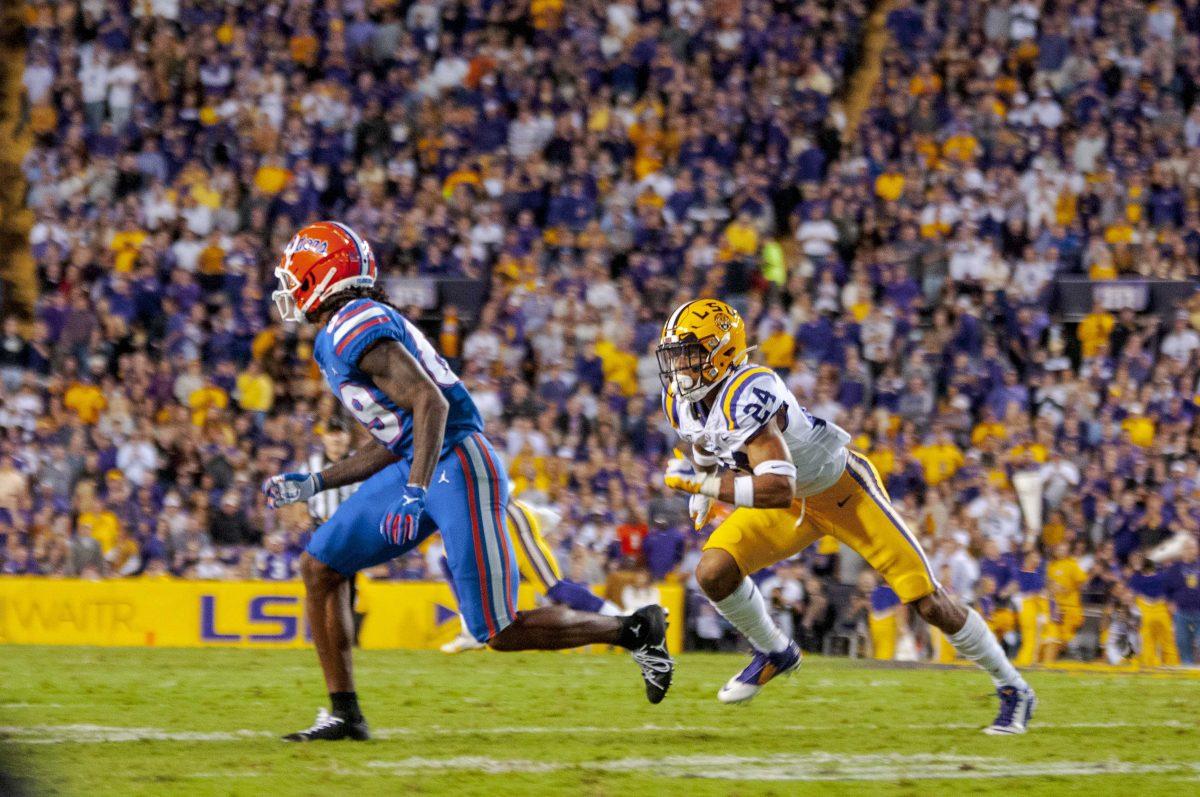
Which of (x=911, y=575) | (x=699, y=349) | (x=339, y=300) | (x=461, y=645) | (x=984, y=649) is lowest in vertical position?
(x=461, y=645)

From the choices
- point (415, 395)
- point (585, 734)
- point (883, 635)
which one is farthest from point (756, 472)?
point (883, 635)

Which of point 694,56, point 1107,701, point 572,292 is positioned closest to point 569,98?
point 694,56

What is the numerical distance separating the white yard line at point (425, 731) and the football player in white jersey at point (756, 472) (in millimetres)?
434

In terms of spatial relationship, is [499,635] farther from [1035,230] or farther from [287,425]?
[1035,230]

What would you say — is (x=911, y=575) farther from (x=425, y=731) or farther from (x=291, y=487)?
(x=291, y=487)

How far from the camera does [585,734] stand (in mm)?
6680

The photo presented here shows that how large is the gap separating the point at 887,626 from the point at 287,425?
5.14 metres

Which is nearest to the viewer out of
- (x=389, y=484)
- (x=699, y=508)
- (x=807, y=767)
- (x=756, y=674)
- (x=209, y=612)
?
(x=807, y=767)

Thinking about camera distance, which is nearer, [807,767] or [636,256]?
[807,767]

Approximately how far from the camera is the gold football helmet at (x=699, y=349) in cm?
667

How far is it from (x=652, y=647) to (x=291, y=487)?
4.70ft

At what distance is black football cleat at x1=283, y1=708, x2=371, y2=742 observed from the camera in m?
6.26

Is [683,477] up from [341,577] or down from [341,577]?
up

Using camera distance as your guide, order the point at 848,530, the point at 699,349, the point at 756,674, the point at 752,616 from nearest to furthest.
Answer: the point at 699,349 → the point at 848,530 → the point at 752,616 → the point at 756,674
